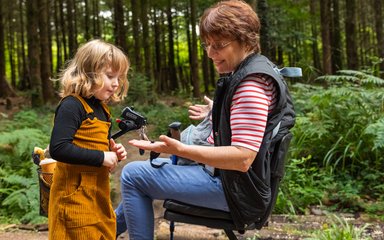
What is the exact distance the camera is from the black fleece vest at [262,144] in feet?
7.98

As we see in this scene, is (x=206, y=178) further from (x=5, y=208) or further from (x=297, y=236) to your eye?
(x=5, y=208)

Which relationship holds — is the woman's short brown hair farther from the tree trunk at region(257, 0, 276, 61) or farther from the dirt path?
the tree trunk at region(257, 0, 276, 61)

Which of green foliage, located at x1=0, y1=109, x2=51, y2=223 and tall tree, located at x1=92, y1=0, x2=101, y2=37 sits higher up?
tall tree, located at x1=92, y1=0, x2=101, y2=37

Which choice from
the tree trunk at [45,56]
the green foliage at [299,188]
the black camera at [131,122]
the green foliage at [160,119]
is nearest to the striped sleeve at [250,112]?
the black camera at [131,122]

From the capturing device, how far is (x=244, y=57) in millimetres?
2592

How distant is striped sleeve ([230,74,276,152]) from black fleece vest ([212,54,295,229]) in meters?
0.04

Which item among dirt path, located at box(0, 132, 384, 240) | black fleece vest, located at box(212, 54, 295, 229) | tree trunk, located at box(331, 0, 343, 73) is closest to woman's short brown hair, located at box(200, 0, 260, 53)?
black fleece vest, located at box(212, 54, 295, 229)

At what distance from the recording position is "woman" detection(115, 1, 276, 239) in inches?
90.8

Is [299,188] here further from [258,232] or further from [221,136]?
[221,136]

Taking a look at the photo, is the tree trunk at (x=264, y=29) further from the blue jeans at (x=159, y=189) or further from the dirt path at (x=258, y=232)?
the blue jeans at (x=159, y=189)

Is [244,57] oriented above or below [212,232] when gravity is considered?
above

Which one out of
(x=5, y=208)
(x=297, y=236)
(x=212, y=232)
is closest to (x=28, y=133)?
(x=5, y=208)

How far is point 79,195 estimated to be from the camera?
8.28 ft

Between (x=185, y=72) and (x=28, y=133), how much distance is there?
2926cm
